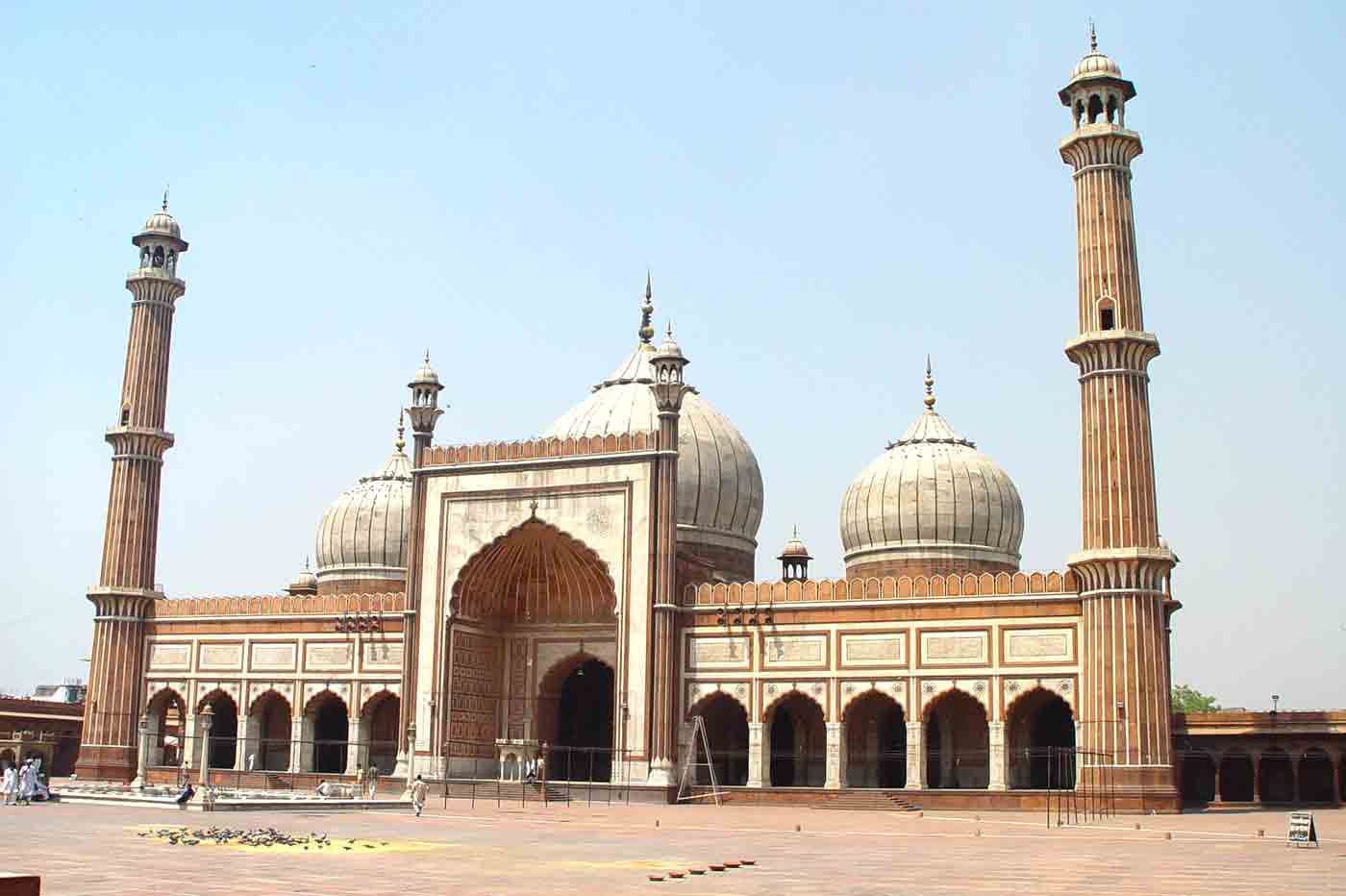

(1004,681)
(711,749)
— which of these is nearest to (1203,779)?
(1004,681)

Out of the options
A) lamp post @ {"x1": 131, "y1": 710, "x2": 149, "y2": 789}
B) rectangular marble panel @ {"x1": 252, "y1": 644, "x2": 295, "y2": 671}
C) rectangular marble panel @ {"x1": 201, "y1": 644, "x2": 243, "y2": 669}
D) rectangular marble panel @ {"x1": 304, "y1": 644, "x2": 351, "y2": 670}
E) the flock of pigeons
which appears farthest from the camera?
rectangular marble panel @ {"x1": 201, "y1": 644, "x2": 243, "y2": 669}

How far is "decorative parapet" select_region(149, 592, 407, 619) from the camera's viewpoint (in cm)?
3691

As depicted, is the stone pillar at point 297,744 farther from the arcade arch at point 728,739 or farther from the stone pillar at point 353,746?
the arcade arch at point 728,739

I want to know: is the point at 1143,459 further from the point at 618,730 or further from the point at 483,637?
the point at 483,637

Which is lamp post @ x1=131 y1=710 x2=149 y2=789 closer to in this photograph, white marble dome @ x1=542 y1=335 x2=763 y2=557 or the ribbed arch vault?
the ribbed arch vault

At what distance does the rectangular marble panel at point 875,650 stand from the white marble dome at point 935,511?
584cm

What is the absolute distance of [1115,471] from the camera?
2936 centimetres

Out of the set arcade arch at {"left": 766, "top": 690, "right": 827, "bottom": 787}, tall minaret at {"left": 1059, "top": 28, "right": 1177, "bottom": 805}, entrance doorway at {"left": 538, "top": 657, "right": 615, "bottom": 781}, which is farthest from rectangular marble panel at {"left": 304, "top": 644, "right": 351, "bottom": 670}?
tall minaret at {"left": 1059, "top": 28, "right": 1177, "bottom": 805}

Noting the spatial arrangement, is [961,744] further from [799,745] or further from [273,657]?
[273,657]

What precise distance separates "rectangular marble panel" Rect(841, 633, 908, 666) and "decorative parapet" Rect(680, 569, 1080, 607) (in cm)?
82

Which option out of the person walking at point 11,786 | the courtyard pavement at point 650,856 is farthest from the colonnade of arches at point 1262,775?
the person walking at point 11,786

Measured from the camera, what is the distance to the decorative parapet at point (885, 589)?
30.4 m

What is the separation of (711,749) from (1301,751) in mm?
12847

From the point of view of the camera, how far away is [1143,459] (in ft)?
96.4
